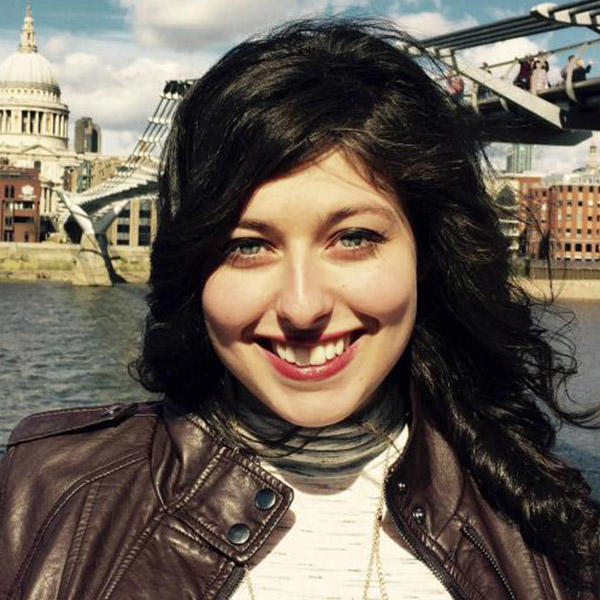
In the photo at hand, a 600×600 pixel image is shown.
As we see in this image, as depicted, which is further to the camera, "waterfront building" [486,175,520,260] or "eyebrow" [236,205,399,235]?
"waterfront building" [486,175,520,260]

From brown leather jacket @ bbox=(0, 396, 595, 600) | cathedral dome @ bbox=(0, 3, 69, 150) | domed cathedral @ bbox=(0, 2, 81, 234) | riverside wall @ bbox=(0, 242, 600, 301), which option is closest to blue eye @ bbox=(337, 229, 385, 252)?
brown leather jacket @ bbox=(0, 396, 595, 600)

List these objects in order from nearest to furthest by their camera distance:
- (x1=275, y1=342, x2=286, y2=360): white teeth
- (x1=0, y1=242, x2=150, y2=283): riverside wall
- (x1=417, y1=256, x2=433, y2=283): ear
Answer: (x1=275, y1=342, x2=286, y2=360): white teeth, (x1=417, y1=256, x2=433, y2=283): ear, (x1=0, y1=242, x2=150, y2=283): riverside wall

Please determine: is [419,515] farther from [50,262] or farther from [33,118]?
[33,118]

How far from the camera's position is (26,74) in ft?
240

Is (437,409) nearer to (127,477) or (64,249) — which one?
(127,477)

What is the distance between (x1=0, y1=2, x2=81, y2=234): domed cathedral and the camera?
225ft

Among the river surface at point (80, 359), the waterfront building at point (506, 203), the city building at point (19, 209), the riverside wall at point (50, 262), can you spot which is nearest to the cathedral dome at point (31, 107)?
the city building at point (19, 209)

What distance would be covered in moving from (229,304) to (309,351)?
0.09 m

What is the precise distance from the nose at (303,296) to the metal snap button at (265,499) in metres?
0.15

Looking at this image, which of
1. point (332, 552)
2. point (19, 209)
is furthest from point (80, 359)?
point (19, 209)

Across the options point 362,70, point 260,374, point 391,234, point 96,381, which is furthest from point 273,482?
point 96,381

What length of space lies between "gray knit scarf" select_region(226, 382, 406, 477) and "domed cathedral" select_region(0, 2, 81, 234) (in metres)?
66.8

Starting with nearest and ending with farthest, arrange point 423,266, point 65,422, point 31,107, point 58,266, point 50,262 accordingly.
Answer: point 65,422, point 423,266, point 50,262, point 58,266, point 31,107

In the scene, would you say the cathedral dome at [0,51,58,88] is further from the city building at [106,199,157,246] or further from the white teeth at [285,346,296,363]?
the white teeth at [285,346,296,363]
